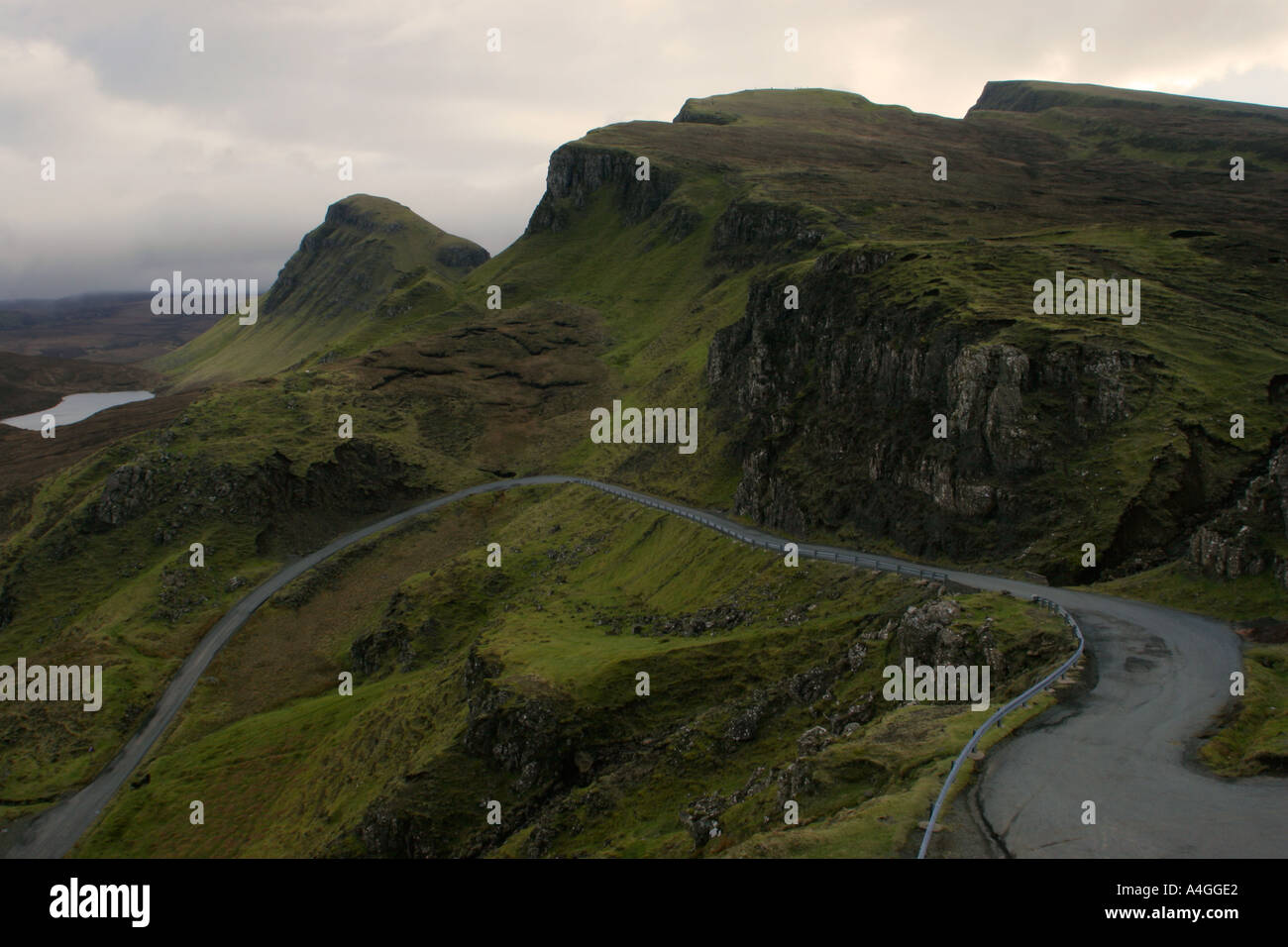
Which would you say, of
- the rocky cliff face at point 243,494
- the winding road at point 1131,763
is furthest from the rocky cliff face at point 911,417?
the rocky cliff face at point 243,494

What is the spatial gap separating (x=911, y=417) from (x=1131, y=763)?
39.6m

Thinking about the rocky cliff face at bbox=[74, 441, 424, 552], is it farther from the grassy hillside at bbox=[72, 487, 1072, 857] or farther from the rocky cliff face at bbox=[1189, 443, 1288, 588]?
the rocky cliff face at bbox=[1189, 443, 1288, 588]

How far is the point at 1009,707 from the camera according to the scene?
26484 mm

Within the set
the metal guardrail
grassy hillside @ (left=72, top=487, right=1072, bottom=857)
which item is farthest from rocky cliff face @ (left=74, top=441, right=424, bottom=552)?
the metal guardrail

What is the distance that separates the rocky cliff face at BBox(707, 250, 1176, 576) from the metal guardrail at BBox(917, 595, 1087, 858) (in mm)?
10519

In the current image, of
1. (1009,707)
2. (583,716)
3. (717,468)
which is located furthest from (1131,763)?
(717,468)

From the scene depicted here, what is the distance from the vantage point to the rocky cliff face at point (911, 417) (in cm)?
5097

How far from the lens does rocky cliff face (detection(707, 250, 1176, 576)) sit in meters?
51.0

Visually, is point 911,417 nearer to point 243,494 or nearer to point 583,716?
point 583,716

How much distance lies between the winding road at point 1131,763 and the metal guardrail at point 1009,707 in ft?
1.93

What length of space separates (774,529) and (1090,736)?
39.2 m

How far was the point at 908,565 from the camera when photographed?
4819 centimetres
